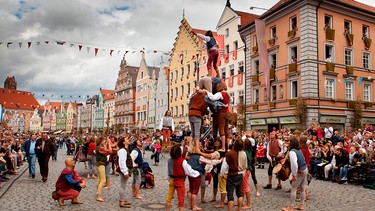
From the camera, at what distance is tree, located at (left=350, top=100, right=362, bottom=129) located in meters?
30.3

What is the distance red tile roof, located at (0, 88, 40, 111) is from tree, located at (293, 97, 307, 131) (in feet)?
415

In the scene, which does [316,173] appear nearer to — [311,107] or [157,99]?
[311,107]

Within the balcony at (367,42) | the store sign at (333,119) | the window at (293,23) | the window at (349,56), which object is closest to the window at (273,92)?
the store sign at (333,119)

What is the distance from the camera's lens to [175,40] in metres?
58.9

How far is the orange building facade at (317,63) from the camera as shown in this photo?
2928 cm

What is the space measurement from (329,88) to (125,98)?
6069 cm

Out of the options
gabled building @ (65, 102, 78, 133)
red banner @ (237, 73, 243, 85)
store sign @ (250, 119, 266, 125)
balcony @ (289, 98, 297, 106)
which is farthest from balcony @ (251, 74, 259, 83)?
gabled building @ (65, 102, 78, 133)

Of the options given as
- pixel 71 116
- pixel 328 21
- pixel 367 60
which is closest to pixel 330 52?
pixel 328 21

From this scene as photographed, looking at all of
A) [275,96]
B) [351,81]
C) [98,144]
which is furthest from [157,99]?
[98,144]

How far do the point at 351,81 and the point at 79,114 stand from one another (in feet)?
332

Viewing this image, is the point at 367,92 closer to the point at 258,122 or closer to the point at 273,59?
the point at 273,59

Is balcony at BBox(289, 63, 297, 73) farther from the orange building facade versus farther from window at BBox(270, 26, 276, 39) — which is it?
window at BBox(270, 26, 276, 39)

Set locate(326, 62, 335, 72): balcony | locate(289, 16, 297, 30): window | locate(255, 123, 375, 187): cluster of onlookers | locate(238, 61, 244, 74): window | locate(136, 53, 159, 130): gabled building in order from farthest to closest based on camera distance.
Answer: locate(136, 53, 159, 130): gabled building < locate(238, 61, 244, 74): window < locate(289, 16, 297, 30): window < locate(326, 62, 335, 72): balcony < locate(255, 123, 375, 187): cluster of onlookers

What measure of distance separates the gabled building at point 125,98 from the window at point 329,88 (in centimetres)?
5407
